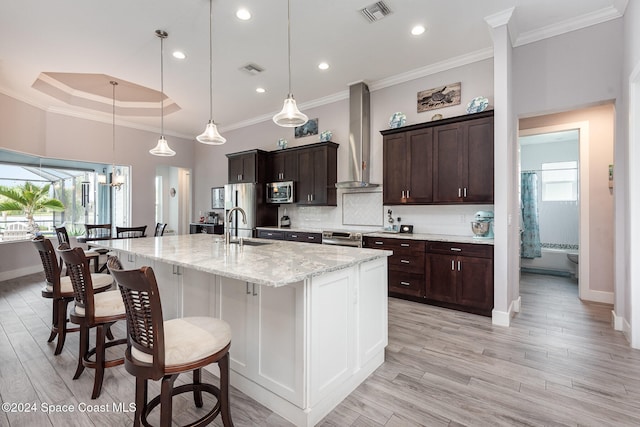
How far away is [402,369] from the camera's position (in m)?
2.31

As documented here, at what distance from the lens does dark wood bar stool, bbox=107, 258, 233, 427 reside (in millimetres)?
1298

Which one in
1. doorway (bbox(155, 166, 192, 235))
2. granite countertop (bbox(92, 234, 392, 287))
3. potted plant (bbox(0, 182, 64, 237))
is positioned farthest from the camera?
doorway (bbox(155, 166, 192, 235))

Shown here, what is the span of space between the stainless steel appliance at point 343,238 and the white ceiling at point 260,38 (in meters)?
2.43

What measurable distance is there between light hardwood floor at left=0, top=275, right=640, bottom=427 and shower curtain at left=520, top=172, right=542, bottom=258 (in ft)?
10.3

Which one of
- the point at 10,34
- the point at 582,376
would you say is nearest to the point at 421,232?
the point at 582,376

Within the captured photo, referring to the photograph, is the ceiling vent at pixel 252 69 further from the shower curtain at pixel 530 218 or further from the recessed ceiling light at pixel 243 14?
the shower curtain at pixel 530 218

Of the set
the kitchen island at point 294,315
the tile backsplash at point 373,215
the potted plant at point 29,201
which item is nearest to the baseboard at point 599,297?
the tile backsplash at point 373,215

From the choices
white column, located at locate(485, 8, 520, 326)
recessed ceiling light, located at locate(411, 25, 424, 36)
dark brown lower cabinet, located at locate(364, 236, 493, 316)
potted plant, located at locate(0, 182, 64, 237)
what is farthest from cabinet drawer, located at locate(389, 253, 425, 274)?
potted plant, located at locate(0, 182, 64, 237)

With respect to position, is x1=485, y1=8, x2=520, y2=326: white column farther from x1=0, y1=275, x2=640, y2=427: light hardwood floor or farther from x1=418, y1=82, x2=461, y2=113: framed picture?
x1=418, y1=82, x2=461, y2=113: framed picture

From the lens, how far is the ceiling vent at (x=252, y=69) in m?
4.24

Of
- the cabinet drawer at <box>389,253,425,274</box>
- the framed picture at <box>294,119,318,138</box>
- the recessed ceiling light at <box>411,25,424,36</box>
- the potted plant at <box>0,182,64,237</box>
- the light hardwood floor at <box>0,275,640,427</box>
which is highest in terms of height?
the recessed ceiling light at <box>411,25,424,36</box>

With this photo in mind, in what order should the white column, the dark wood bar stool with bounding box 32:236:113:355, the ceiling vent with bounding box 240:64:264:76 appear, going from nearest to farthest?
1. the dark wood bar stool with bounding box 32:236:113:355
2. the white column
3. the ceiling vent with bounding box 240:64:264:76

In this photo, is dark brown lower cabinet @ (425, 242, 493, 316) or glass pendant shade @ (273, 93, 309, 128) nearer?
glass pendant shade @ (273, 93, 309, 128)

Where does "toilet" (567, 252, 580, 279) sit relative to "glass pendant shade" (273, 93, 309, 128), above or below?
below
